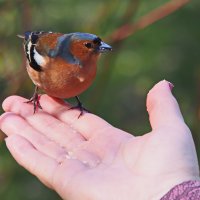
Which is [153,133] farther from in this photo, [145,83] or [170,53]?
[170,53]

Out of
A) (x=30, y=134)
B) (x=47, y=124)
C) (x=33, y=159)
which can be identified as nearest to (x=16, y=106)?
(x=47, y=124)

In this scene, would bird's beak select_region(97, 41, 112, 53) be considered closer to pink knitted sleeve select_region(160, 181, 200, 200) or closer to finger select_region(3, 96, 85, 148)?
finger select_region(3, 96, 85, 148)

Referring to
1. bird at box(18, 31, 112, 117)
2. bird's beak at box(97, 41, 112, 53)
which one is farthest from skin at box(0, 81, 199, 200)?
bird's beak at box(97, 41, 112, 53)

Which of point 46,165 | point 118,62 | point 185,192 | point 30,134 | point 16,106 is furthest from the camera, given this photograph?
point 118,62

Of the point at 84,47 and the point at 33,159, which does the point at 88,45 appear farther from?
the point at 33,159

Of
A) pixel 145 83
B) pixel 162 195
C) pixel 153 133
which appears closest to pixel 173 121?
pixel 153 133

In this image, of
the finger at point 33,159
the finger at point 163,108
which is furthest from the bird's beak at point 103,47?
the finger at point 33,159
